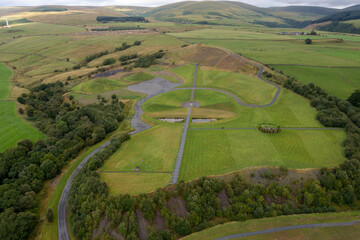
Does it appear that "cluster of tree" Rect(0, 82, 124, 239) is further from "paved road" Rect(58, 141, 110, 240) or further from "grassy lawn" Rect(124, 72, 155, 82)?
"grassy lawn" Rect(124, 72, 155, 82)

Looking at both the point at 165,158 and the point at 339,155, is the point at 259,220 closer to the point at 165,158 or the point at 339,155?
the point at 165,158

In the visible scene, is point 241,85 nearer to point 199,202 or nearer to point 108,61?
point 199,202

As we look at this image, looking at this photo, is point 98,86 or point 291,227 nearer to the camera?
point 291,227

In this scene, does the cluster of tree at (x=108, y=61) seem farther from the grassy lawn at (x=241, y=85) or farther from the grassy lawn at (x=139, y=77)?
the grassy lawn at (x=241, y=85)

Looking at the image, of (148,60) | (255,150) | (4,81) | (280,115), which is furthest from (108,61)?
(255,150)

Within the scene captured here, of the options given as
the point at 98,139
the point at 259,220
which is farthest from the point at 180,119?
the point at 259,220

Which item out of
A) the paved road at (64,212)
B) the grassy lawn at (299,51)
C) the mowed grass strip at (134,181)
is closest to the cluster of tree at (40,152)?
the paved road at (64,212)
